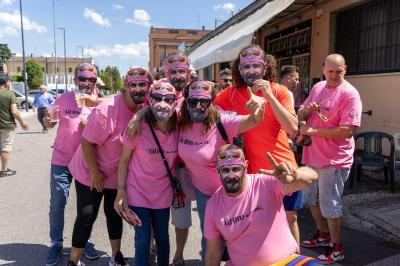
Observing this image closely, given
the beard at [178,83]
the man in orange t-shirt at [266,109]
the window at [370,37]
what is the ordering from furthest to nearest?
the window at [370,37], the beard at [178,83], the man in orange t-shirt at [266,109]

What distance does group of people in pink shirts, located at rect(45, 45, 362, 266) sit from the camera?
8.21 feet

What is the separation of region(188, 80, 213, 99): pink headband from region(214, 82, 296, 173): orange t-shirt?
30 centimetres

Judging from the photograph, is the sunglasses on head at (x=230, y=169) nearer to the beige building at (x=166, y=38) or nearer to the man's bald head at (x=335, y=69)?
the man's bald head at (x=335, y=69)

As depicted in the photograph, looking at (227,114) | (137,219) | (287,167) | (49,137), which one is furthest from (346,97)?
(49,137)

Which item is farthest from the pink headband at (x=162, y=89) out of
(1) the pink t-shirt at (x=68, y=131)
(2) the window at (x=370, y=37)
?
(2) the window at (x=370, y=37)

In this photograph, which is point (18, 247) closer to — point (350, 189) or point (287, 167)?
point (287, 167)

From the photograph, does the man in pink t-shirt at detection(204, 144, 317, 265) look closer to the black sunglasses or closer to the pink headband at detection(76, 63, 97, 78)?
the black sunglasses

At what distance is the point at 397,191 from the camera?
5730mm

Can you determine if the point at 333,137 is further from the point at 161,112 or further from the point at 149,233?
the point at 149,233

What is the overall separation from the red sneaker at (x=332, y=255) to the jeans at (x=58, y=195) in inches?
97.2

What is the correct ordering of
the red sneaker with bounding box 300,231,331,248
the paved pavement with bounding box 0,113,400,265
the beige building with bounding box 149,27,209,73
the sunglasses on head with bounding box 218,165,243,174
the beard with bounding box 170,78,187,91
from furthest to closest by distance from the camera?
the beige building with bounding box 149,27,209,73 < the red sneaker with bounding box 300,231,331,248 < the paved pavement with bounding box 0,113,400,265 < the beard with bounding box 170,78,187,91 < the sunglasses on head with bounding box 218,165,243,174

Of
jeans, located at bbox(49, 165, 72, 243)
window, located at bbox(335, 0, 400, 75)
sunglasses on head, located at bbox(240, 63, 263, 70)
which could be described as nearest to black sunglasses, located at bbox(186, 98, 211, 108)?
sunglasses on head, located at bbox(240, 63, 263, 70)

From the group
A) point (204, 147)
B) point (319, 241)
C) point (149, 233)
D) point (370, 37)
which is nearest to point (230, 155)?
point (204, 147)

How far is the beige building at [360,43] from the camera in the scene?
7188mm
